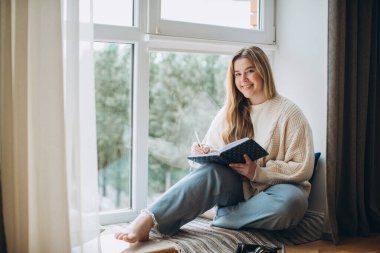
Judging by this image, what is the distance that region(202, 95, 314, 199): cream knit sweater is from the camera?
2146 mm

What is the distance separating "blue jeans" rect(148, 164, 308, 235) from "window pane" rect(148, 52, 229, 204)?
0.42 metres

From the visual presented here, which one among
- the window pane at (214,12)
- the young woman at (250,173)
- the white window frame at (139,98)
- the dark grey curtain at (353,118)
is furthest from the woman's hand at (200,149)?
the window pane at (214,12)

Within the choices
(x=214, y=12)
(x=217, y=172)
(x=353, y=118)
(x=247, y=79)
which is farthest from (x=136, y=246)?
(x=214, y=12)

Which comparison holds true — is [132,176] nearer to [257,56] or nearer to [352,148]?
[257,56]

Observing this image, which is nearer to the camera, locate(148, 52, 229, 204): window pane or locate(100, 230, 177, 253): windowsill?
locate(100, 230, 177, 253): windowsill

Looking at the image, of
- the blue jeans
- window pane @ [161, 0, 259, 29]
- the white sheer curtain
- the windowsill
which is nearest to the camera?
the white sheer curtain

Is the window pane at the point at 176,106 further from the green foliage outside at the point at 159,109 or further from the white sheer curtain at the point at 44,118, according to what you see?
the white sheer curtain at the point at 44,118

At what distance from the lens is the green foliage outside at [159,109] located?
7.45 feet

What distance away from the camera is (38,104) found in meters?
1.56

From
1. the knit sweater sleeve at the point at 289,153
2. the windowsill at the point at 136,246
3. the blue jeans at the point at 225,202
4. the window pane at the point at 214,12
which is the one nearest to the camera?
the windowsill at the point at 136,246

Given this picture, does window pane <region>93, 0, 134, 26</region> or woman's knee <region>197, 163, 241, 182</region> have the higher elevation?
window pane <region>93, 0, 134, 26</region>

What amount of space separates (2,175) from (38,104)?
0.86 feet

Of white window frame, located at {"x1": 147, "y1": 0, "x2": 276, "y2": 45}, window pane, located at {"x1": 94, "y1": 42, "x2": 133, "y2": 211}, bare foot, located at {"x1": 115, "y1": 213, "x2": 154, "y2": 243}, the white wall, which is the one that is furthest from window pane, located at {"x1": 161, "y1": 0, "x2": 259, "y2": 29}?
bare foot, located at {"x1": 115, "y1": 213, "x2": 154, "y2": 243}

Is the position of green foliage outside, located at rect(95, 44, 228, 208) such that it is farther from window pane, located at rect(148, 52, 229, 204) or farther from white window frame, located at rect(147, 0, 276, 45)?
white window frame, located at rect(147, 0, 276, 45)
